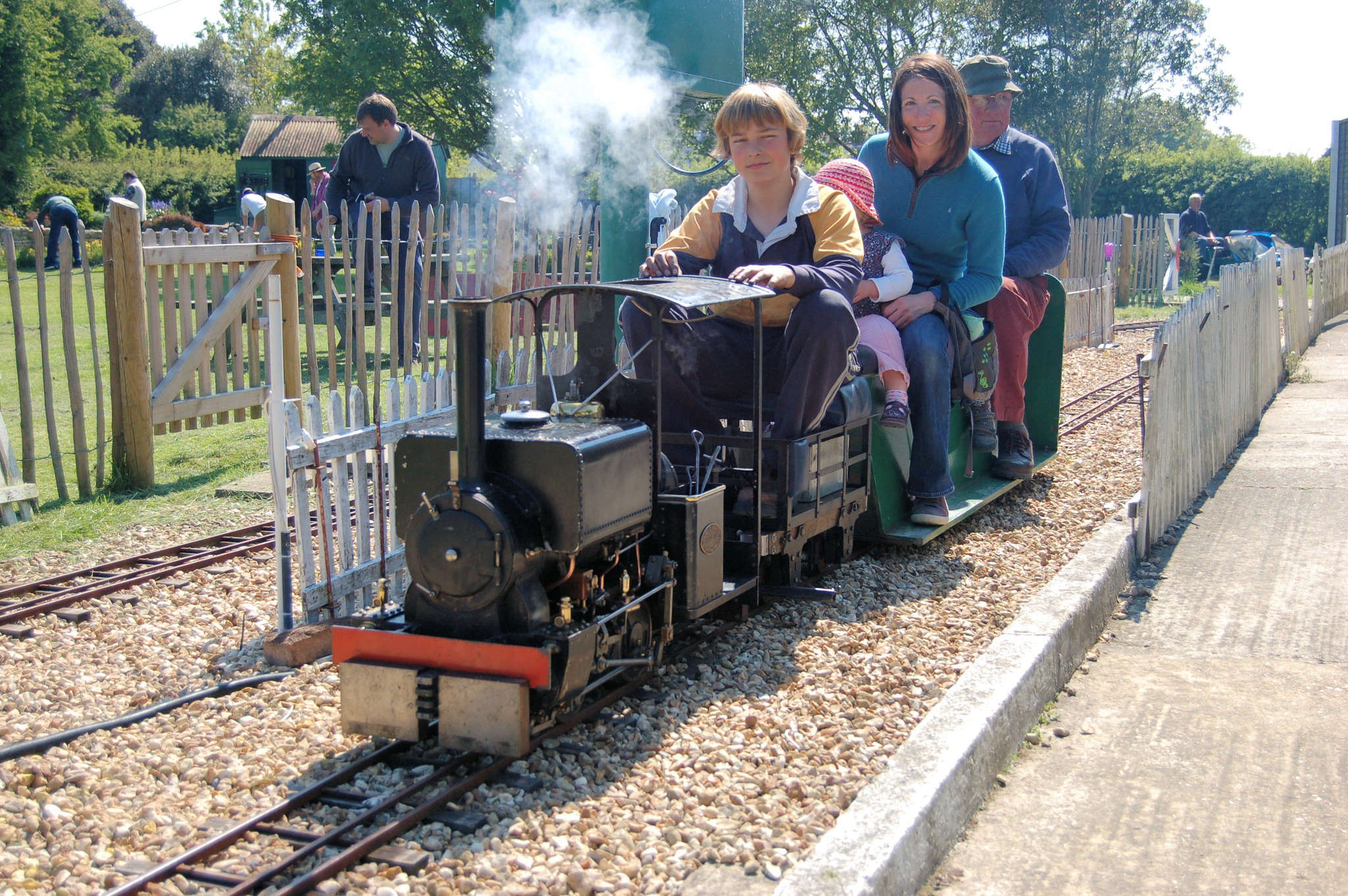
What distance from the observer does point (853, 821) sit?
2.94 meters

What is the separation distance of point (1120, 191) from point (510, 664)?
36618 mm

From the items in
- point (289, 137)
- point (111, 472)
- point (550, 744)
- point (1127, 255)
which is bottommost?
point (550, 744)

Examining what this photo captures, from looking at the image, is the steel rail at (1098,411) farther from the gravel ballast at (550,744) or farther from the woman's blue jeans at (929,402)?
the gravel ballast at (550,744)

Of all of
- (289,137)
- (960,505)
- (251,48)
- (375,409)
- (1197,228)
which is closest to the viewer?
(960,505)

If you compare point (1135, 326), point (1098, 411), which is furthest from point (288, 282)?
point (1135, 326)

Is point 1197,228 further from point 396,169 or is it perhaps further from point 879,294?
point 879,294

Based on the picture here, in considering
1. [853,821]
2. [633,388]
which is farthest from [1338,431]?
[853,821]

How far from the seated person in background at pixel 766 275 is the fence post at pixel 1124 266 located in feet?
57.8

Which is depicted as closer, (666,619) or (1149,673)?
(666,619)

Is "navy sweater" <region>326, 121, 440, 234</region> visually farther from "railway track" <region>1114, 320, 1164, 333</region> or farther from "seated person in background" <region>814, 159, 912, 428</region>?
"railway track" <region>1114, 320, 1164, 333</region>

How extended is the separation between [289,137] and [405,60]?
19.0m

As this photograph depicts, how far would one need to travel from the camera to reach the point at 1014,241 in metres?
7.11

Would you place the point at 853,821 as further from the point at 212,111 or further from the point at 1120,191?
the point at 212,111

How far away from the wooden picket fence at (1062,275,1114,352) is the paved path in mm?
8409
